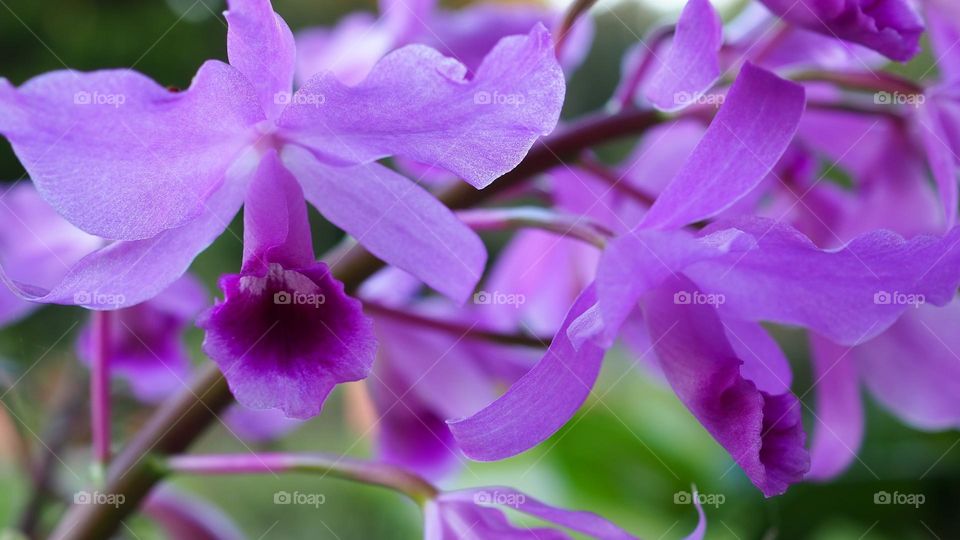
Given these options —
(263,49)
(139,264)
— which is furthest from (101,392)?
(263,49)

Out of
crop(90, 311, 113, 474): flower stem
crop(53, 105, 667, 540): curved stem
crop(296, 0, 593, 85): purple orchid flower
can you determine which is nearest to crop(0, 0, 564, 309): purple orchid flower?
crop(53, 105, 667, 540): curved stem

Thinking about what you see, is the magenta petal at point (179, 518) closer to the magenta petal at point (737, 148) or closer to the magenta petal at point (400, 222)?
the magenta petal at point (400, 222)

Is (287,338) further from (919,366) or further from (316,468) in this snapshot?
(919,366)

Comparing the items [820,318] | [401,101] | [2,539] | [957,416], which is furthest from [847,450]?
[2,539]

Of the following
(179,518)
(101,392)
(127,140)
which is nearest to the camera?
(127,140)

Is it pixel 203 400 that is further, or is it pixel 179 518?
pixel 179 518

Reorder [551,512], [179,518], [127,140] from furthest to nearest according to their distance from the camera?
[179,518] < [551,512] < [127,140]
